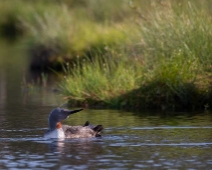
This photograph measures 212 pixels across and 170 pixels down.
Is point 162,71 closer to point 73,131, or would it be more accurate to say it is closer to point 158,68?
point 158,68

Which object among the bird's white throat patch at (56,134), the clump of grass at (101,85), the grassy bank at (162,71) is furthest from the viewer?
the clump of grass at (101,85)

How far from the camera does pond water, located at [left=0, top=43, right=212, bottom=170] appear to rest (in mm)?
11594

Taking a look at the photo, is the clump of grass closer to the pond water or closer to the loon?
the pond water

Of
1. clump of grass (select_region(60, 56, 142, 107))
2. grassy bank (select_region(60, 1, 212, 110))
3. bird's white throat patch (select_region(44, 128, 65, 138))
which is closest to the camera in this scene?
bird's white throat patch (select_region(44, 128, 65, 138))

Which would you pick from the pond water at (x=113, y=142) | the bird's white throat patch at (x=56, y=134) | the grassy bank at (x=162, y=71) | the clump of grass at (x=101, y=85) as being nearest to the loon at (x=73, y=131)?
the bird's white throat patch at (x=56, y=134)

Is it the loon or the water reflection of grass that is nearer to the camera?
the loon

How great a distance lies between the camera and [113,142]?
13414 mm

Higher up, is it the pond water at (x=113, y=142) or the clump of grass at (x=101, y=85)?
the clump of grass at (x=101, y=85)

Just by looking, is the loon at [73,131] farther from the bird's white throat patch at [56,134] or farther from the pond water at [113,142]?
the pond water at [113,142]

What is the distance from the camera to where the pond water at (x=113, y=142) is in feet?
38.0

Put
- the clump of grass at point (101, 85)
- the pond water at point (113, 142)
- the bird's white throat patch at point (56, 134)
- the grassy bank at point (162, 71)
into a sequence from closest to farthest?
the pond water at point (113, 142), the bird's white throat patch at point (56, 134), the grassy bank at point (162, 71), the clump of grass at point (101, 85)

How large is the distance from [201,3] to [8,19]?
28765 mm

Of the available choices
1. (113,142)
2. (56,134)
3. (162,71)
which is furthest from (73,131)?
(162,71)

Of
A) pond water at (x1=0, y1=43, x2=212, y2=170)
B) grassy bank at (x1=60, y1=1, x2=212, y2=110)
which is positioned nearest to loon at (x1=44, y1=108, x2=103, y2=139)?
pond water at (x1=0, y1=43, x2=212, y2=170)
